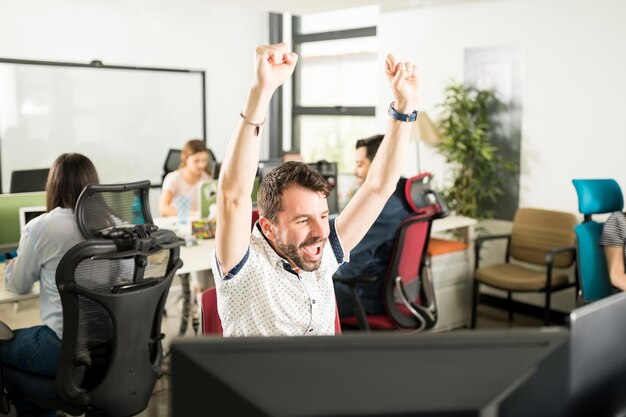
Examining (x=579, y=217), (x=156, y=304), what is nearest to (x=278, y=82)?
(x=156, y=304)

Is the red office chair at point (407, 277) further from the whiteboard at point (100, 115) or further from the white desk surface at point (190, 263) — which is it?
the whiteboard at point (100, 115)

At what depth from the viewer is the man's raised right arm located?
54.1 inches

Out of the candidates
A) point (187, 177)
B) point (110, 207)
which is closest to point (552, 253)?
point (187, 177)

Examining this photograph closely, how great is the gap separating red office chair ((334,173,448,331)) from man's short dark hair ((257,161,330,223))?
1781 millimetres

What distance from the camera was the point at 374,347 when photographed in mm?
856

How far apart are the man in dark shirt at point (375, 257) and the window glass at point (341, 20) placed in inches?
152

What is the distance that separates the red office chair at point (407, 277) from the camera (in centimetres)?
343

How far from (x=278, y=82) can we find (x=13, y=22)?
5.30 metres

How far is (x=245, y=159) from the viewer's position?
143 cm

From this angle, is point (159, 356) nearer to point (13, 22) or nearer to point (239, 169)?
point (239, 169)

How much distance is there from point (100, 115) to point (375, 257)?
403 centimetres

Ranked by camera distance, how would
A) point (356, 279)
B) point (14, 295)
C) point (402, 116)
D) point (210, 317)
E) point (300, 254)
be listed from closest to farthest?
point (300, 254)
point (402, 116)
point (210, 317)
point (14, 295)
point (356, 279)

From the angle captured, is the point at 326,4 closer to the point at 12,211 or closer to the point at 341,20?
the point at 341,20

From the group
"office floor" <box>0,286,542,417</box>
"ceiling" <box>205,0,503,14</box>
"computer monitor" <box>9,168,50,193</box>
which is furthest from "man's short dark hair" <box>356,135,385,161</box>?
"ceiling" <box>205,0,503,14</box>
